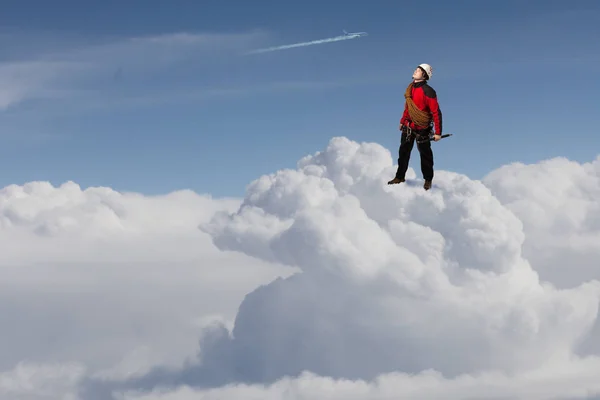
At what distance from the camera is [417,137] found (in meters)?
29.0

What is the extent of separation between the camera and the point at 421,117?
28250mm

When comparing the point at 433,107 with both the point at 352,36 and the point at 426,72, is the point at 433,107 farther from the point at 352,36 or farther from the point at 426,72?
the point at 352,36

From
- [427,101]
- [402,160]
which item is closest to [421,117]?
[427,101]

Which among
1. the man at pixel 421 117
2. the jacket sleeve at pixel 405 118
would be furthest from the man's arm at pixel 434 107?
the jacket sleeve at pixel 405 118

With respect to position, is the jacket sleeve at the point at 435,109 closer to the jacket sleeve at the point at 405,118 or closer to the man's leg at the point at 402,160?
the jacket sleeve at the point at 405,118

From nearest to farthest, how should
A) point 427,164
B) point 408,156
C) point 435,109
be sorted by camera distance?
point 435,109, point 427,164, point 408,156

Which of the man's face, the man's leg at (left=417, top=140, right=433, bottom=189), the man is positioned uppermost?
the man's face

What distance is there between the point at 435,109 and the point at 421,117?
1.94 feet

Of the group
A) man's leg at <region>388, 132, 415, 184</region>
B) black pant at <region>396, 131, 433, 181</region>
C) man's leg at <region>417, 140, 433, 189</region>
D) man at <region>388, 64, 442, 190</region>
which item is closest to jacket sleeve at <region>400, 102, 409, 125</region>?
man at <region>388, 64, 442, 190</region>

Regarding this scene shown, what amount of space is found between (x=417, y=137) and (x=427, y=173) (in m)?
1.58

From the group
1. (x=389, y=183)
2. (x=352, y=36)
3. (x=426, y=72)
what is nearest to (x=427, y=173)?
(x=389, y=183)

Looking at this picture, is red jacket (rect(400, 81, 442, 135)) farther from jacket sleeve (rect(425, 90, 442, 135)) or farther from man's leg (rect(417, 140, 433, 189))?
man's leg (rect(417, 140, 433, 189))

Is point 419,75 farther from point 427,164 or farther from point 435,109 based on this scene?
point 427,164

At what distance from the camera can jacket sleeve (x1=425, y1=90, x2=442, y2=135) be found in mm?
27812
